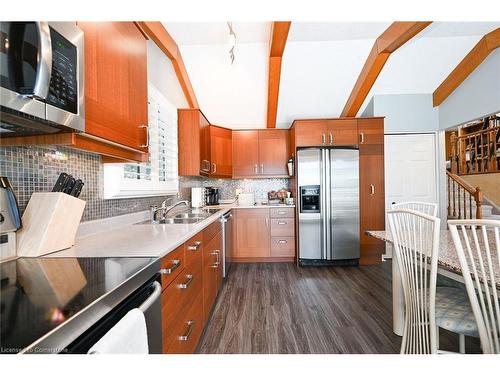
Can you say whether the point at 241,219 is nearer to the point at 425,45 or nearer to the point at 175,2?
the point at 175,2

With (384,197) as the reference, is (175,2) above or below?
above

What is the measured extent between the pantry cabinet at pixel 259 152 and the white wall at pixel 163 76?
4.12 ft

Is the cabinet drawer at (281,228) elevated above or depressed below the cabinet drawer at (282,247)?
above

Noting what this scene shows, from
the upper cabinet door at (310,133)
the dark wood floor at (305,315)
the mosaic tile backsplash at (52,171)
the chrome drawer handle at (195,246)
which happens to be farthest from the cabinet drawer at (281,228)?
the mosaic tile backsplash at (52,171)

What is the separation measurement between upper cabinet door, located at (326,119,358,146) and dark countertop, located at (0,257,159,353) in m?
3.38

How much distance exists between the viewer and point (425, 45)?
3.26 meters

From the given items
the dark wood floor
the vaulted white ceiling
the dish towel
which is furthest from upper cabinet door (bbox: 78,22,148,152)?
the vaulted white ceiling

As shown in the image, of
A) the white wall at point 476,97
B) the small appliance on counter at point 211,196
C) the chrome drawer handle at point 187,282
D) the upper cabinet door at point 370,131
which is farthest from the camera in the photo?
the small appliance on counter at point 211,196

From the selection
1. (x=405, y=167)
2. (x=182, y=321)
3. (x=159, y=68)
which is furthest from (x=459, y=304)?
(x=159, y=68)

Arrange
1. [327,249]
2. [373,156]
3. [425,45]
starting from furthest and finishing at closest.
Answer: [373,156], [327,249], [425,45]

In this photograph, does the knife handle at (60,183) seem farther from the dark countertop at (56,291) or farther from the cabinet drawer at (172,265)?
the cabinet drawer at (172,265)

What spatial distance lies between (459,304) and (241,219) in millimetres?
2766

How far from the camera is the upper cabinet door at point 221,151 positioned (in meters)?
3.77

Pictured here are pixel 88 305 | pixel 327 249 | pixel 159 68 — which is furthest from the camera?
pixel 327 249
